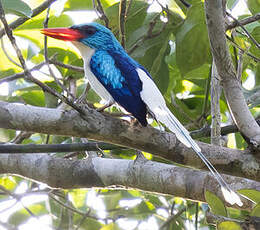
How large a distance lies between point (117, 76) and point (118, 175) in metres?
0.70

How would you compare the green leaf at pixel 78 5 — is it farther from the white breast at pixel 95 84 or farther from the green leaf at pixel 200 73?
the green leaf at pixel 200 73

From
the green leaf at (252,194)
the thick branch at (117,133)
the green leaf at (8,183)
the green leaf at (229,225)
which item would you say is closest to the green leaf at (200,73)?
the thick branch at (117,133)

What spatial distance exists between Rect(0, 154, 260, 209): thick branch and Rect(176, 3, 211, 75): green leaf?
61cm

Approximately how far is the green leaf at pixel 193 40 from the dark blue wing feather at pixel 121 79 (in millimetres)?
396

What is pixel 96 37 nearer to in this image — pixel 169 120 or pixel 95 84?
pixel 95 84

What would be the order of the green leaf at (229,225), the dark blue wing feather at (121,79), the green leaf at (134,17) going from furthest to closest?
1. the green leaf at (134,17)
2. the dark blue wing feather at (121,79)
3. the green leaf at (229,225)

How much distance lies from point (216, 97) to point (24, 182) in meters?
2.39

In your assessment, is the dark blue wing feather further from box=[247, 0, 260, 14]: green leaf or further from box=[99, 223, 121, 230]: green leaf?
box=[99, 223, 121, 230]: green leaf

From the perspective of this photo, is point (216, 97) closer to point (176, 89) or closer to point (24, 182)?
point (176, 89)

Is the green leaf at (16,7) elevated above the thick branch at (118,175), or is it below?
above

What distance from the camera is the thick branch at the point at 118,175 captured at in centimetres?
299

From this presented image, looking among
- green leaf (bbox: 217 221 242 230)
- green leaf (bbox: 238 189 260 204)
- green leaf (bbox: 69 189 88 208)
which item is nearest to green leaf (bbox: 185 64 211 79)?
green leaf (bbox: 69 189 88 208)

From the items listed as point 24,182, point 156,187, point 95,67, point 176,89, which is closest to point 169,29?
point 95,67

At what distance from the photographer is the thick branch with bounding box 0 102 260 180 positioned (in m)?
2.60
